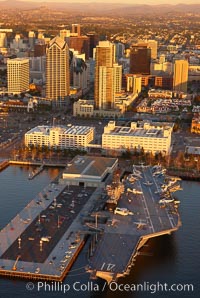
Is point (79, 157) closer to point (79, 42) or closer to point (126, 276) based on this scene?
point (126, 276)

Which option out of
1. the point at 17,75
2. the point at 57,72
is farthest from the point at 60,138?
the point at 17,75

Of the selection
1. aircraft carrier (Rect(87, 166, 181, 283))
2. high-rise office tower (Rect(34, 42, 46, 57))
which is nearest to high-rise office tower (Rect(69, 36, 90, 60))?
high-rise office tower (Rect(34, 42, 46, 57))

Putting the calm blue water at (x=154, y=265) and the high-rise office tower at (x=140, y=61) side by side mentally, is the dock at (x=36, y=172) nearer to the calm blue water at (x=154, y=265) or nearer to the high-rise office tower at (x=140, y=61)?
the calm blue water at (x=154, y=265)

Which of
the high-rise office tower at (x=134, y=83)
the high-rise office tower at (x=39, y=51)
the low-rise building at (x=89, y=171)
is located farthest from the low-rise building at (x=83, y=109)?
the high-rise office tower at (x=39, y=51)

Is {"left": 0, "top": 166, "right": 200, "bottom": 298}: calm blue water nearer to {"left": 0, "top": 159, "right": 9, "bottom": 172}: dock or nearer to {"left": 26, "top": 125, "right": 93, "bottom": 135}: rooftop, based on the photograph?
{"left": 0, "top": 159, "right": 9, "bottom": 172}: dock

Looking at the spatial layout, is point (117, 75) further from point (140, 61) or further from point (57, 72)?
point (140, 61)
